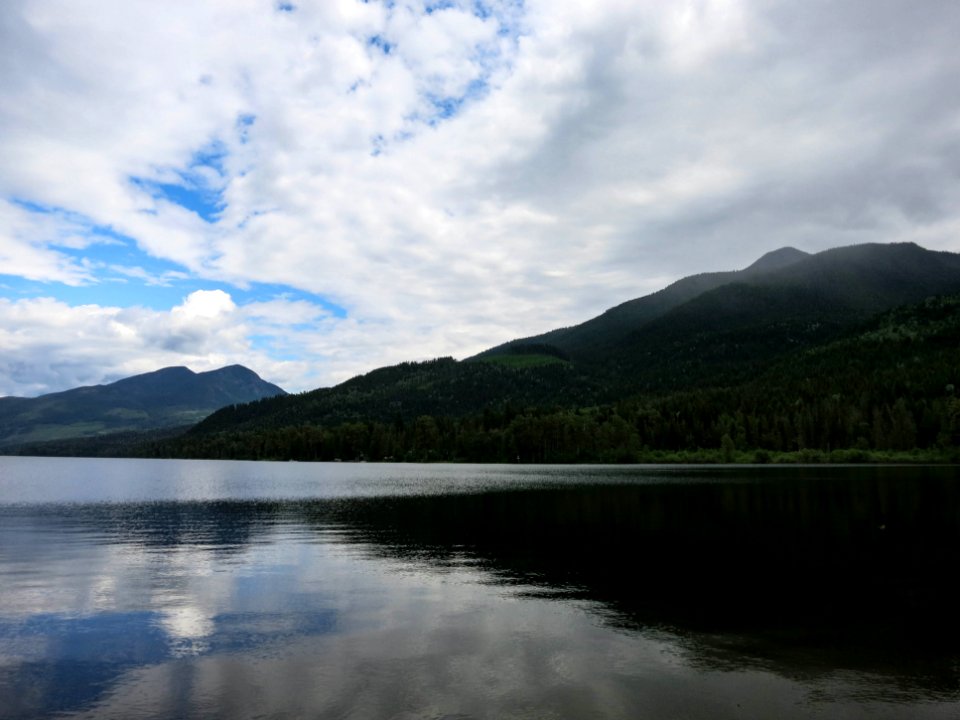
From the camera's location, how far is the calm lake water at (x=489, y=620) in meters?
19.6

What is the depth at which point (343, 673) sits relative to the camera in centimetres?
2178

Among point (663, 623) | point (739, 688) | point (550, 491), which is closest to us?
point (739, 688)

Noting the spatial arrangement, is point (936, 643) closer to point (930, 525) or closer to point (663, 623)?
point (663, 623)

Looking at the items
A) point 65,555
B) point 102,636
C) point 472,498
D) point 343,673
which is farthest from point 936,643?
point 472,498

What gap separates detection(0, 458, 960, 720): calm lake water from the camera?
64.3 ft

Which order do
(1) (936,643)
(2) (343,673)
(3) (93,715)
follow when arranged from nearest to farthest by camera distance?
(3) (93,715), (2) (343,673), (1) (936,643)

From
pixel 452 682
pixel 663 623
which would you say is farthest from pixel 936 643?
pixel 452 682

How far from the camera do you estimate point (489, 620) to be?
94.8ft

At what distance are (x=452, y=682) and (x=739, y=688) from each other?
898cm

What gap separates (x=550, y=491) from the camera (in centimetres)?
10625

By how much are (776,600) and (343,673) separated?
21.7 meters

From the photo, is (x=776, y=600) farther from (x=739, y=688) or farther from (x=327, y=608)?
(x=327, y=608)

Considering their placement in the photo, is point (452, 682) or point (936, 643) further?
point (936, 643)

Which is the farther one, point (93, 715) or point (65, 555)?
point (65, 555)
